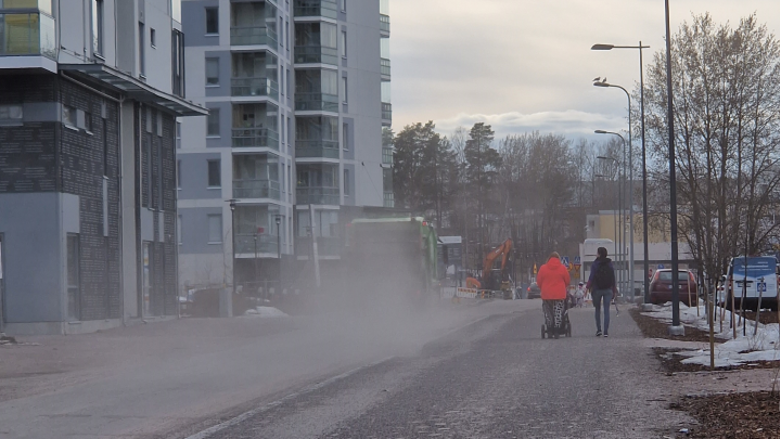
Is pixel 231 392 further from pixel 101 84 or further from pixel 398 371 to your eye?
pixel 101 84

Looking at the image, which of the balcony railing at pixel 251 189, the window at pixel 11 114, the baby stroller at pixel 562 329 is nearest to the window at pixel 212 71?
the balcony railing at pixel 251 189

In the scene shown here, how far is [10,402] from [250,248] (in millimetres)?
51995

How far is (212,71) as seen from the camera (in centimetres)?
6438

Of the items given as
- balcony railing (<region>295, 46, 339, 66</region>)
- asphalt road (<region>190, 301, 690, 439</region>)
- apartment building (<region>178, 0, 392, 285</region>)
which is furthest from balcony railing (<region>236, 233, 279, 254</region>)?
asphalt road (<region>190, 301, 690, 439</region>)

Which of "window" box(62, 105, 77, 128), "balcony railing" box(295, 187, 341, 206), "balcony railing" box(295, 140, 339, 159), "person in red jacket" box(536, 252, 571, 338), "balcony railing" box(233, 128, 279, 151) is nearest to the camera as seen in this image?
"person in red jacket" box(536, 252, 571, 338)

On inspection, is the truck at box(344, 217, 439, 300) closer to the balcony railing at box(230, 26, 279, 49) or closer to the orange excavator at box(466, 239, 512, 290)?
the balcony railing at box(230, 26, 279, 49)

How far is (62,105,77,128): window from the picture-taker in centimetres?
2692

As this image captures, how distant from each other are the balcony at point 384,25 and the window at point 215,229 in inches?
770

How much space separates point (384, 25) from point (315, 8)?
22.6 ft

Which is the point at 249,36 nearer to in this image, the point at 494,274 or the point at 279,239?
the point at 279,239

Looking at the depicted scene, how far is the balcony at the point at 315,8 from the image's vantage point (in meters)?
69.9

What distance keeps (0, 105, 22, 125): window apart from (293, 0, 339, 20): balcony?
45015mm

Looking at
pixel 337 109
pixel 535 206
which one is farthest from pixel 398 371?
pixel 535 206

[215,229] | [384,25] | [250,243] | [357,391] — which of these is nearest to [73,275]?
[357,391]
